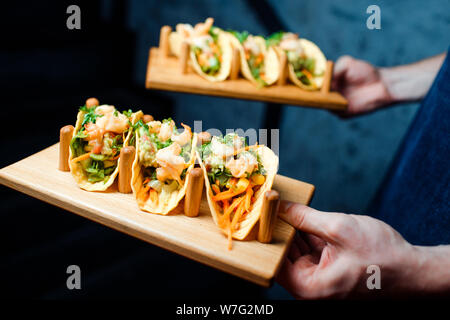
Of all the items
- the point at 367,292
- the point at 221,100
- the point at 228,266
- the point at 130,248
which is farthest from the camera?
the point at 221,100

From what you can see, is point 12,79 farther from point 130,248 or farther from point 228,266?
point 228,266

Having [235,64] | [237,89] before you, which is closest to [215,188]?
[237,89]

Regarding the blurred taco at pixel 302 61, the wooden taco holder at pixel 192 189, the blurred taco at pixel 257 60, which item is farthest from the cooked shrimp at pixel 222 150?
the blurred taco at pixel 302 61

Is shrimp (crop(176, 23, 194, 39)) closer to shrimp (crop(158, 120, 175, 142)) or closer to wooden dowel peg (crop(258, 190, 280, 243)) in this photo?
shrimp (crop(158, 120, 175, 142))

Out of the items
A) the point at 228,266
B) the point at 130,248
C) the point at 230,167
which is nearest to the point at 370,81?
the point at 230,167

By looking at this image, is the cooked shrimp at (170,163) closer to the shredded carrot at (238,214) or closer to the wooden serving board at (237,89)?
the shredded carrot at (238,214)
